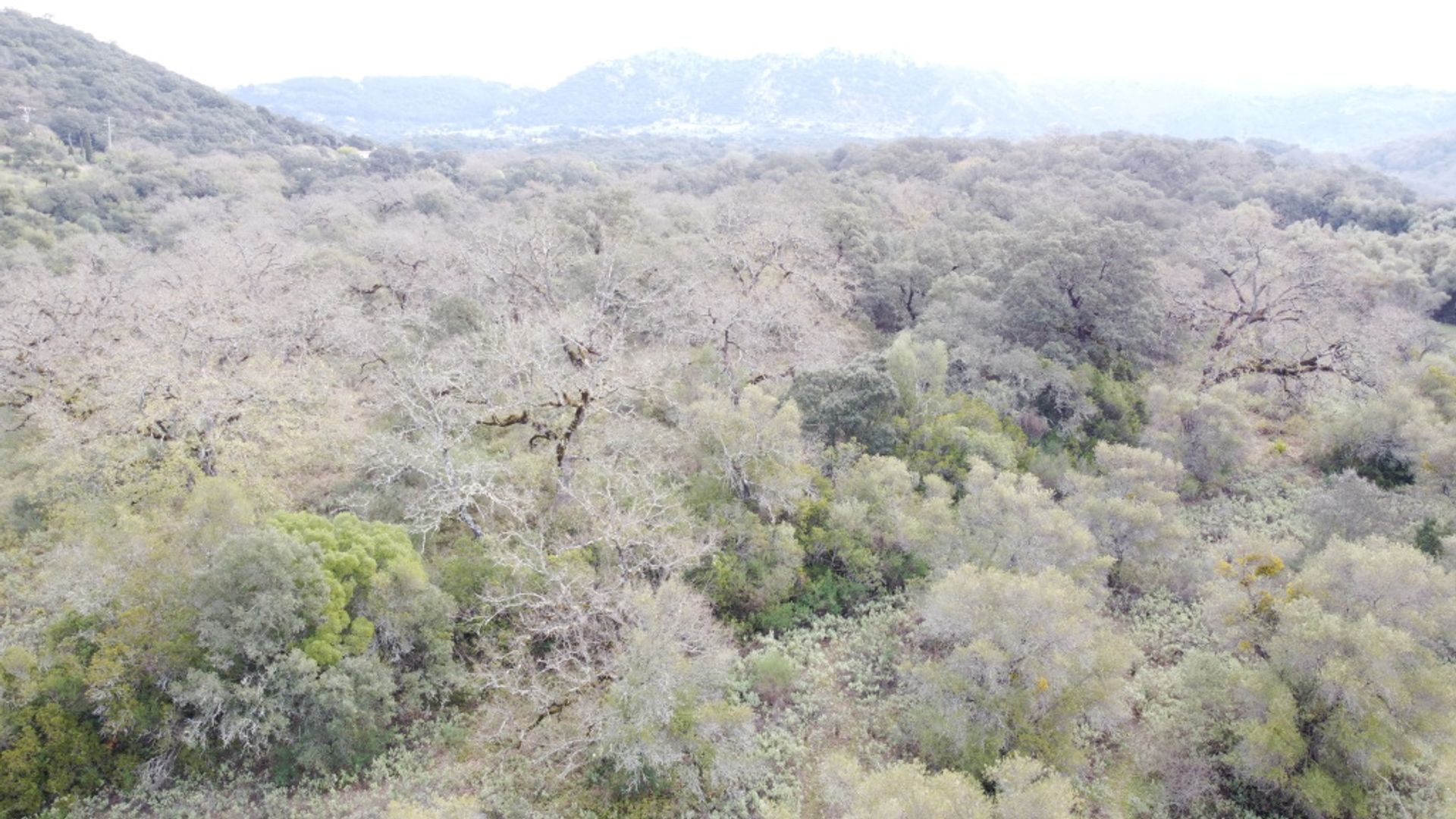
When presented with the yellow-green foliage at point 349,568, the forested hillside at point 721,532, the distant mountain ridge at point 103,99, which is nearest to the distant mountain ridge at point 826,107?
the distant mountain ridge at point 103,99

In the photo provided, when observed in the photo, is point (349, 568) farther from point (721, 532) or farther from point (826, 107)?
point (826, 107)

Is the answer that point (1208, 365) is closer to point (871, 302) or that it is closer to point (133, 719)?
point (871, 302)

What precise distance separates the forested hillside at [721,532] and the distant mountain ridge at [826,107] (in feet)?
417

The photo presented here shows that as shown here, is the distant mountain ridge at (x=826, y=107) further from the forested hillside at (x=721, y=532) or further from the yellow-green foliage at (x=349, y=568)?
the yellow-green foliage at (x=349, y=568)

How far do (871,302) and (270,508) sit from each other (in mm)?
25390

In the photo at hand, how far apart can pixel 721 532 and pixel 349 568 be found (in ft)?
25.9

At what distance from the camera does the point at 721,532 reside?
56.2 feet

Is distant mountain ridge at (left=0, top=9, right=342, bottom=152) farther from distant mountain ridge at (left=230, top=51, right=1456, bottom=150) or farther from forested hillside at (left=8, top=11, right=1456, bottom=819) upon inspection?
distant mountain ridge at (left=230, top=51, right=1456, bottom=150)

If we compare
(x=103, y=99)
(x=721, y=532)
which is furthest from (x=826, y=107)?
(x=721, y=532)

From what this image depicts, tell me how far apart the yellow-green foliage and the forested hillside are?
0.23ft

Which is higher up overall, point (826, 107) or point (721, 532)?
point (826, 107)

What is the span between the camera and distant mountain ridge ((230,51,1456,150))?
158 metres

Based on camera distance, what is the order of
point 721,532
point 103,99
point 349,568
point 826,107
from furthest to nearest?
point 826,107 < point 103,99 < point 721,532 < point 349,568

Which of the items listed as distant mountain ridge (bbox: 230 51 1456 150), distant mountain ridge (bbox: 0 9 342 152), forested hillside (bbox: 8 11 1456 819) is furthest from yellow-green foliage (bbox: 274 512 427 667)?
distant mountain ridge (bbox: 230 51 1456 150)
